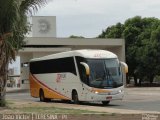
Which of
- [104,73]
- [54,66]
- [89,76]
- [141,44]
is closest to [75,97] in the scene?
[89,76]

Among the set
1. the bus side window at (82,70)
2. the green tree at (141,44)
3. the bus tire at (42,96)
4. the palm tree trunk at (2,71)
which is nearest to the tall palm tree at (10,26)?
the palm tree trunk at (2,71)

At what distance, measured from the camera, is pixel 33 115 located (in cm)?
1706

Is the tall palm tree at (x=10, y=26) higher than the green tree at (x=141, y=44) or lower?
higher

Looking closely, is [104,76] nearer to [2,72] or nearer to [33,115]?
[2,72]

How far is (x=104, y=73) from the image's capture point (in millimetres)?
27656

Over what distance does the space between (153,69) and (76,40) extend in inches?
455

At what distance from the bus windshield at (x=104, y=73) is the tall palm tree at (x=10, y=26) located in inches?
199

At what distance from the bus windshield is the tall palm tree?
16.6 feet

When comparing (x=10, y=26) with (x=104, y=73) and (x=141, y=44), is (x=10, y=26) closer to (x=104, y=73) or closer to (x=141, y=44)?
(x=104, y=73)

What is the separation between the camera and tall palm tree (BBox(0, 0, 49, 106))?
22.4 meters

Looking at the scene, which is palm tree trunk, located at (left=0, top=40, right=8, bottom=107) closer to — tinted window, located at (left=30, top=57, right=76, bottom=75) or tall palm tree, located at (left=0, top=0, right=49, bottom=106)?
tall palm tree, located at (left=0, top=0, right=49, bottom=106)

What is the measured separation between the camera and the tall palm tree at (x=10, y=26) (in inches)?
882

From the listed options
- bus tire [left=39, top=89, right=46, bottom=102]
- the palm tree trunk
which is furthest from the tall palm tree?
bus tire [left=39, top=89, right=46, bottom=102]

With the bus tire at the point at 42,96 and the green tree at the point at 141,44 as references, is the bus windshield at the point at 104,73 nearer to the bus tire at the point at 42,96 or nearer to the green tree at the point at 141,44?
the bus tire at the point at 42,96
